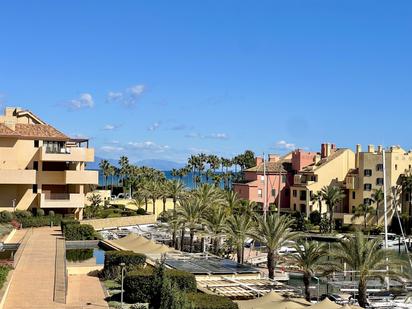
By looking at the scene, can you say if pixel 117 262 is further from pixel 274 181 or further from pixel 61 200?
pixel 274 181

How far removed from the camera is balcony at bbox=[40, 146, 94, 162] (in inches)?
2630

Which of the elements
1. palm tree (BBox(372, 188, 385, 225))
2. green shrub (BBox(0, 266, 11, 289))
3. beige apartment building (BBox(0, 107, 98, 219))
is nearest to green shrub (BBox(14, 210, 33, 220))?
beige apartment building (BBox(0, 107, 98, 219))

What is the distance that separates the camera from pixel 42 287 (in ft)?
97.1

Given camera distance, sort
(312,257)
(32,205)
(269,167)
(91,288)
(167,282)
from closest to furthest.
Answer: (167,282) → (91,288) → (312,257) → (32,205) → (269,167)

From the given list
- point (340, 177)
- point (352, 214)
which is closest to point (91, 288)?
point (352, 214)

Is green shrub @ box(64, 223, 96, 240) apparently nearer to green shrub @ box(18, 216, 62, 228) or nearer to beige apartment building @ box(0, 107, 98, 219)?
green shrub @ box(18, 216, 62, 228)

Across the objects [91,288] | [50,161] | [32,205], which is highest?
[50,161]

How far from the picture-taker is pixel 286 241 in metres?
42.7

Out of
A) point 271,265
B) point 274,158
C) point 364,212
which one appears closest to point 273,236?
point 271,265

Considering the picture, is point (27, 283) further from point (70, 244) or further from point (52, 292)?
point (70, 244)

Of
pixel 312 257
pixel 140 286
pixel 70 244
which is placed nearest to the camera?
pixel 140 286

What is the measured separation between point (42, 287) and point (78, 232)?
22.9m

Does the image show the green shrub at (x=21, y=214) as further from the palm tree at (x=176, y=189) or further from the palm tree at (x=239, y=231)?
the palm tree at (x=239, y=231)

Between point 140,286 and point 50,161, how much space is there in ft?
139
